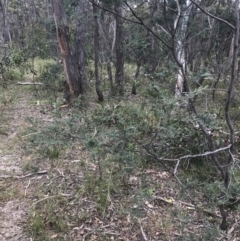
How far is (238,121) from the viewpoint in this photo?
5168mm

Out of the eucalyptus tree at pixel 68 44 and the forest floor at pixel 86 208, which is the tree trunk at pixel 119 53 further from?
the forest floor at pixel 86 208

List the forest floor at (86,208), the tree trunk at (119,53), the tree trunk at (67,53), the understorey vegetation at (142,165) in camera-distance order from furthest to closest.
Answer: the tree trunk at (119,53)
the tree trunk at (67,53)
the forest floor at (86,208)
the understorey vegetation at (142,165)

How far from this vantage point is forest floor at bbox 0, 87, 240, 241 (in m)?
2.76

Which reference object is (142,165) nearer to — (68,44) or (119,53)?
(68,44)

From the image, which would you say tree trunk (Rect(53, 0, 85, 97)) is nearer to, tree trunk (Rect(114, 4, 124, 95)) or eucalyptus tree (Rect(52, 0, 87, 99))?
eucalyptus tree (Rect(52, 0, 87, 99))

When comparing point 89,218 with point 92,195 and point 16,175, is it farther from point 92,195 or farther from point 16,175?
point 16,175

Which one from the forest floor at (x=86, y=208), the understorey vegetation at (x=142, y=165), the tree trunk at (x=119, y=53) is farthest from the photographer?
the tree trunk at (x=119, y=53)

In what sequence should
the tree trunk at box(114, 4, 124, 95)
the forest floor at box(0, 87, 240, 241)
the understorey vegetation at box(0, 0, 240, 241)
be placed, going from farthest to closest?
1. the tree trunk at box(114, 4, 124, 95)
2. the forest floor at box(0, 87, 240, 241)
3. the understorey vegetation at box(0, 0, 240, 241)

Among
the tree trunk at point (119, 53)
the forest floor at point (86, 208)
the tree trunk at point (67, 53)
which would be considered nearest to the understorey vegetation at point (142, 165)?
the forest floor at point (86, 208)

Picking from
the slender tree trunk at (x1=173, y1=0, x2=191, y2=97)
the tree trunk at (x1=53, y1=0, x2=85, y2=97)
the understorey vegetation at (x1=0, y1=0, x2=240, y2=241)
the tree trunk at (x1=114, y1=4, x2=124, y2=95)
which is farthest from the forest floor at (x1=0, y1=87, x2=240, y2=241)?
the tree trunk at (x1=114, y1=4, x2=124, y2=95)

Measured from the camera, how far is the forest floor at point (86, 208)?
276 centimetres

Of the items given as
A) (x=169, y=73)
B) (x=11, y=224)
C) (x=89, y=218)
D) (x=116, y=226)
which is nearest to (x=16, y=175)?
(x=11, y=224)

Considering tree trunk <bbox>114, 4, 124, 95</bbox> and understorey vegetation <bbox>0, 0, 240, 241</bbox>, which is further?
tree trunk <bbox>114, 4, 124, 95</bbox>

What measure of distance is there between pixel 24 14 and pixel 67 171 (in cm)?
2053
